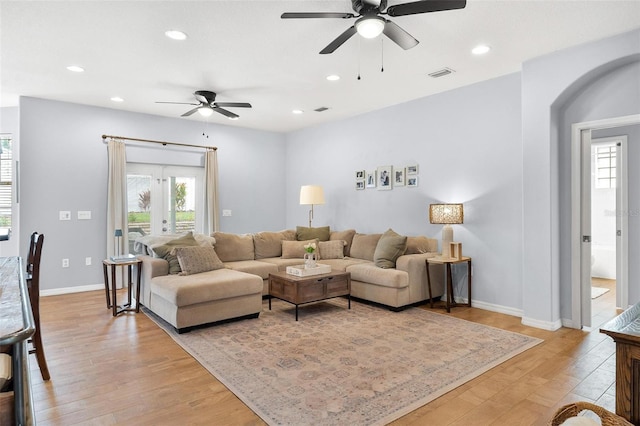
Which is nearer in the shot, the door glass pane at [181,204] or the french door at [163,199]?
the french door at [163,199]

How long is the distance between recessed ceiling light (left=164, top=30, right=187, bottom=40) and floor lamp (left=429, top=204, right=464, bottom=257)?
3339 millimetres

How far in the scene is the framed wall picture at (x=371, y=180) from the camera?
19.7 feet

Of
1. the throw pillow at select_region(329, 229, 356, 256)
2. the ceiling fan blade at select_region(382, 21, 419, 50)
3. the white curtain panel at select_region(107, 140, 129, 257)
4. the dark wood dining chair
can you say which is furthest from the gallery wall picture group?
the dark wood dining chair

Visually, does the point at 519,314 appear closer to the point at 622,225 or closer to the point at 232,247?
the point at 622,225

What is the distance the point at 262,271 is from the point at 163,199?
101 inches

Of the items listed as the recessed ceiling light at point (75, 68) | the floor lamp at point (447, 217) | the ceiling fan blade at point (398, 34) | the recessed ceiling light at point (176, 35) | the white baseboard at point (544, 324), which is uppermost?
the recessed ceiling light at point (75, 68)

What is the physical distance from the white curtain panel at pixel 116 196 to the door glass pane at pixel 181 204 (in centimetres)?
75

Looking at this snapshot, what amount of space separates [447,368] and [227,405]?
1.67 m

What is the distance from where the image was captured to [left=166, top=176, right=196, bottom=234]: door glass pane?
6.48m

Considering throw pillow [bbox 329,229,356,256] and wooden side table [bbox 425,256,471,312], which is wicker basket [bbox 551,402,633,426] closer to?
wooden side table [bbox 425,256,471,312]

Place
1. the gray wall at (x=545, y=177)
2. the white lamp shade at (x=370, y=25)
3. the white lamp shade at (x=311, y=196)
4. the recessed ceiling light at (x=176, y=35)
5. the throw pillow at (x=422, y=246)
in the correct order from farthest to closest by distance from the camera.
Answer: the white lamp shade at (x=311, y=196) < the throw pillow at (x=422, y=246) < the gray wall at (x=545, y=177) < the recessed ceiling light at (x=176, y=35) < the white lamp shade at (x=370, y=25)

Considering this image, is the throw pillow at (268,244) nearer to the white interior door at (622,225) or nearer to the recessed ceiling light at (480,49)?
the recessed ceiling light at (480,49)

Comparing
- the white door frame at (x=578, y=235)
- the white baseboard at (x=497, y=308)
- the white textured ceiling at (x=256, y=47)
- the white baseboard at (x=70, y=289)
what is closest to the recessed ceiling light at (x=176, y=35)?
the white textured ceiling at (x=256, y=47)

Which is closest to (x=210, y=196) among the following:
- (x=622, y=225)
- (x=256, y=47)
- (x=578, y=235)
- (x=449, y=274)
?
(x=256, y=47)
